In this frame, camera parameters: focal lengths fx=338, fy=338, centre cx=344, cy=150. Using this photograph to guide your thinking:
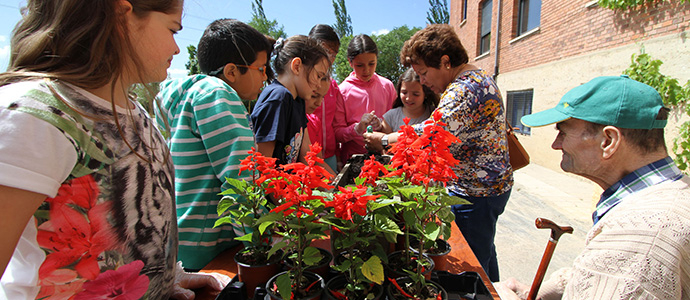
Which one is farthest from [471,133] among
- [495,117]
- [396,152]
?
[396,152]

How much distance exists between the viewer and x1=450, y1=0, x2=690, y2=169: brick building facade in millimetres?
4621

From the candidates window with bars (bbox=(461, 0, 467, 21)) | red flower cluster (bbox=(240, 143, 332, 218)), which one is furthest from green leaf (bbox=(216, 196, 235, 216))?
window with bars (bbox=(461, 0, 467, 21))

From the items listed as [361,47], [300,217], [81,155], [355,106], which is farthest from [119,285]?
[361,47]

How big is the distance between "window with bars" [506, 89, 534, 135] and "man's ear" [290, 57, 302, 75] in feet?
27.0

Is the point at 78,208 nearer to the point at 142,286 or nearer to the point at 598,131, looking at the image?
the point at 142,286

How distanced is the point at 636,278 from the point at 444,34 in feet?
5.19

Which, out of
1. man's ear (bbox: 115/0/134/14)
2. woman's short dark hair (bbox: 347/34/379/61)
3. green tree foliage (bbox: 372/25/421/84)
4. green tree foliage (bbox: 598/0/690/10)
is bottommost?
green tree foliage (bbox: 372/25/421/84)

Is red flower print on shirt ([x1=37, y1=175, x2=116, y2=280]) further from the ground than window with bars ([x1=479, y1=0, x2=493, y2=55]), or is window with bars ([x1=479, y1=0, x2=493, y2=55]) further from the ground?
window with bars ([x1=479, y1=0, x2=493, y2=55])

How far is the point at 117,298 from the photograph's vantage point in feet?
2.61

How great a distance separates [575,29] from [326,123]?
6.36m

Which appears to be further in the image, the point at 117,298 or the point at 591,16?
the point at 591,16

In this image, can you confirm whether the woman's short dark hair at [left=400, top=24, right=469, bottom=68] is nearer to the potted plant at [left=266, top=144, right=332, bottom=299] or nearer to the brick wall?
the potted plant at [left=266, top=144, right=332, bottom=299]

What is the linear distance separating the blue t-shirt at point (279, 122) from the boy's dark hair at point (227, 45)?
0.71 ft

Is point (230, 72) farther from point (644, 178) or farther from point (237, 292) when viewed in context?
point (644, 178)
